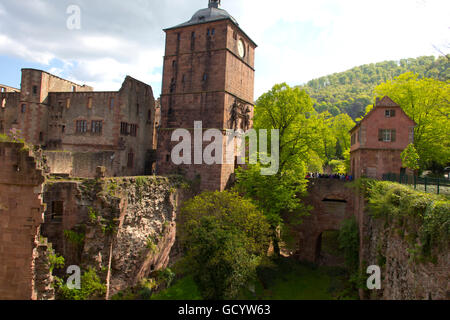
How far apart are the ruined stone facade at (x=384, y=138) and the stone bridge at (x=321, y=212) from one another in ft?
12.0

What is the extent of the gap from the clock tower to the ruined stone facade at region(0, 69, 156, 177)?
3359 mm

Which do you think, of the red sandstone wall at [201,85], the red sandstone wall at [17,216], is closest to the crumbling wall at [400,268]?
the red sandstone wall at [201,85]

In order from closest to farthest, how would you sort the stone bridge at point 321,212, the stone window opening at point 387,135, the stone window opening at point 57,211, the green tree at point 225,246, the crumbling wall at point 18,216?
the crumbling wall at point 18,216 → the stone window opening at point 57,211 → the green tree at point 225,246 → the stone window opening at point 387,135 → the stone bridge at point 321,212

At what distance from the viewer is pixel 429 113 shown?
25.7 meters

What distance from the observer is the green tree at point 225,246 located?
15.8 m

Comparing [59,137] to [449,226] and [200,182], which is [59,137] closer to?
[200,182]

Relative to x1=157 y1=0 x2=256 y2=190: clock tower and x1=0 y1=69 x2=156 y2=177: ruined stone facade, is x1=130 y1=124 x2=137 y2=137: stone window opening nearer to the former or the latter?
x1=0 y1=69 x2=156 y2=177: ruined stone facade

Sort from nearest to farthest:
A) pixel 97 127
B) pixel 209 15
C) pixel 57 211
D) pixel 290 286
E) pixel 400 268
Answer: pixel 400 268 → pixel 57 211 → pixel 290 286 → pixel 209 15 → pixel 97 127

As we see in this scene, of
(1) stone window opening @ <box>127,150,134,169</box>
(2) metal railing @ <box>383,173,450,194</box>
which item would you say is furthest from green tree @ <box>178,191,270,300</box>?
(1) stone window opening @ <box>127,150,134,169</box>

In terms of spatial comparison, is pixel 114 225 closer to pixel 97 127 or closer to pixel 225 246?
pixel 225 246

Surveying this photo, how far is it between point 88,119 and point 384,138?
Result: 83.0ft

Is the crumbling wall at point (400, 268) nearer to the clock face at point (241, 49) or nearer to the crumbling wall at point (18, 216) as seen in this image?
the crumbling wall at point (18, 216)

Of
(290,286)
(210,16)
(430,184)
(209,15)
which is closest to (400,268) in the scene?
(430,184)
